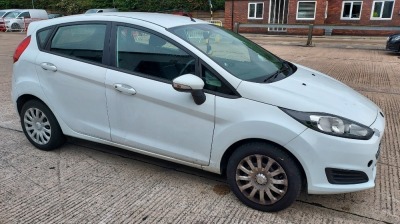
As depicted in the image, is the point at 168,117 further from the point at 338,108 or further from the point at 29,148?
the point at 29,148

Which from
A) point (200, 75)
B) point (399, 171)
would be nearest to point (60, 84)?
point (200, 75)

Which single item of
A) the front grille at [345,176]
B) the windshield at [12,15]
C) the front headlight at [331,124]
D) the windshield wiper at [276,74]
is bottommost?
the windshield at [12,15]

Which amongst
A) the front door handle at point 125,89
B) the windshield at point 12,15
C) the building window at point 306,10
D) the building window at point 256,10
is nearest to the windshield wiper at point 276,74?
the front door handle at point 125,89

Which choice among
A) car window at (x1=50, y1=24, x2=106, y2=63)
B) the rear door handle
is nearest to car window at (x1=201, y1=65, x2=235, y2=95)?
car window at (x1=50, y1=24, x2=106, y2=63)

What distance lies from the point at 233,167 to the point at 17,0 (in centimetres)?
4184

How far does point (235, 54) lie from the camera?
10.7ft

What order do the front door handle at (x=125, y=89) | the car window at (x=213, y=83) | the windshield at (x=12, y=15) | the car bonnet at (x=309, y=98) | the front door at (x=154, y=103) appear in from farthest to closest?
1. the windshield at (x=12, y=15)
2. the front door handle at (x=125, y=89)
3. the front door at (x=154, y=103)
4. the car window at (x=213, y=83)
5. the car bonnet at (x=309, y=98)

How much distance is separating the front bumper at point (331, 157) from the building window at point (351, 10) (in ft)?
64.3

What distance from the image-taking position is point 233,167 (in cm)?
281

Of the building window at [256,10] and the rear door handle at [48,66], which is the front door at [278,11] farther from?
the rear door handle at [48,66]

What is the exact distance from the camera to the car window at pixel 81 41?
10.9 ft

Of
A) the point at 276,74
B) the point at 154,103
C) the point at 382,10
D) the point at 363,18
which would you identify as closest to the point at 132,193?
the point at 154,103

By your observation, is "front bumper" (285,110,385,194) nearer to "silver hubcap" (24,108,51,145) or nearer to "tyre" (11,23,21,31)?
"silver hubcap" (24,108,51,145)

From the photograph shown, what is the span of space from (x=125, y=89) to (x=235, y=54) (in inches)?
43.8
